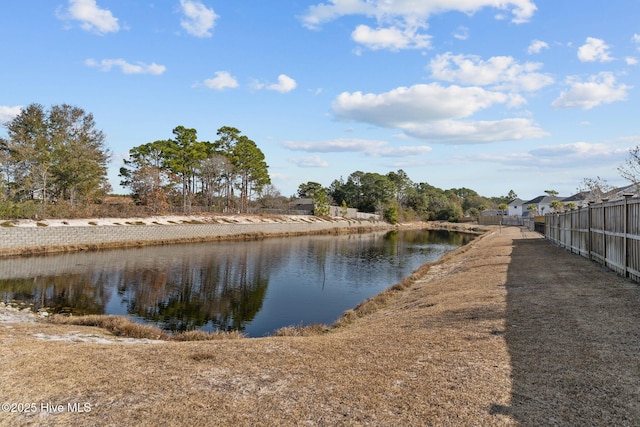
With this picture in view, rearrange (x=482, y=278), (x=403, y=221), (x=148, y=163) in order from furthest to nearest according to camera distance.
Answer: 1. (x=403, y=221)
2. (x=148, y=163)
3. (x=482, y=278)

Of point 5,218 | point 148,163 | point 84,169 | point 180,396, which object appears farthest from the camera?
point 148,163

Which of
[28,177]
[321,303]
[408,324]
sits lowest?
[321,303]

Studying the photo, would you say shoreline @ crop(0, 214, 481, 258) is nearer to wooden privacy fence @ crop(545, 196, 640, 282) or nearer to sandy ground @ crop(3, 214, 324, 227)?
sandy ground @ crop(3, 214, 324, 227)

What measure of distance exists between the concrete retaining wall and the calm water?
2888 millimetres

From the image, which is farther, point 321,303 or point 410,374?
point 321,303

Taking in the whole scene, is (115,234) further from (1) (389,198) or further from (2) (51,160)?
(1) (389,198)

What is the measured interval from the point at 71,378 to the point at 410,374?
4.48 metres

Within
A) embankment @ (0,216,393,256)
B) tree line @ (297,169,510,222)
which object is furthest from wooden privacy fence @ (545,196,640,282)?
tree line @ (297,169,510,222)

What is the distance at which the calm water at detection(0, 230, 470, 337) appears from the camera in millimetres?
13922

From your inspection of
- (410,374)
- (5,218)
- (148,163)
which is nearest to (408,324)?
(410,374)

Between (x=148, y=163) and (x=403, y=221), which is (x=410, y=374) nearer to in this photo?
(x=148, y=163)

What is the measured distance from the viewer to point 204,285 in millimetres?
18844

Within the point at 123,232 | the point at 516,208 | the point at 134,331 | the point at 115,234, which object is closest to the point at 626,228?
the point at 134,331

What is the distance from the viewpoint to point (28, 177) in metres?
35.2
